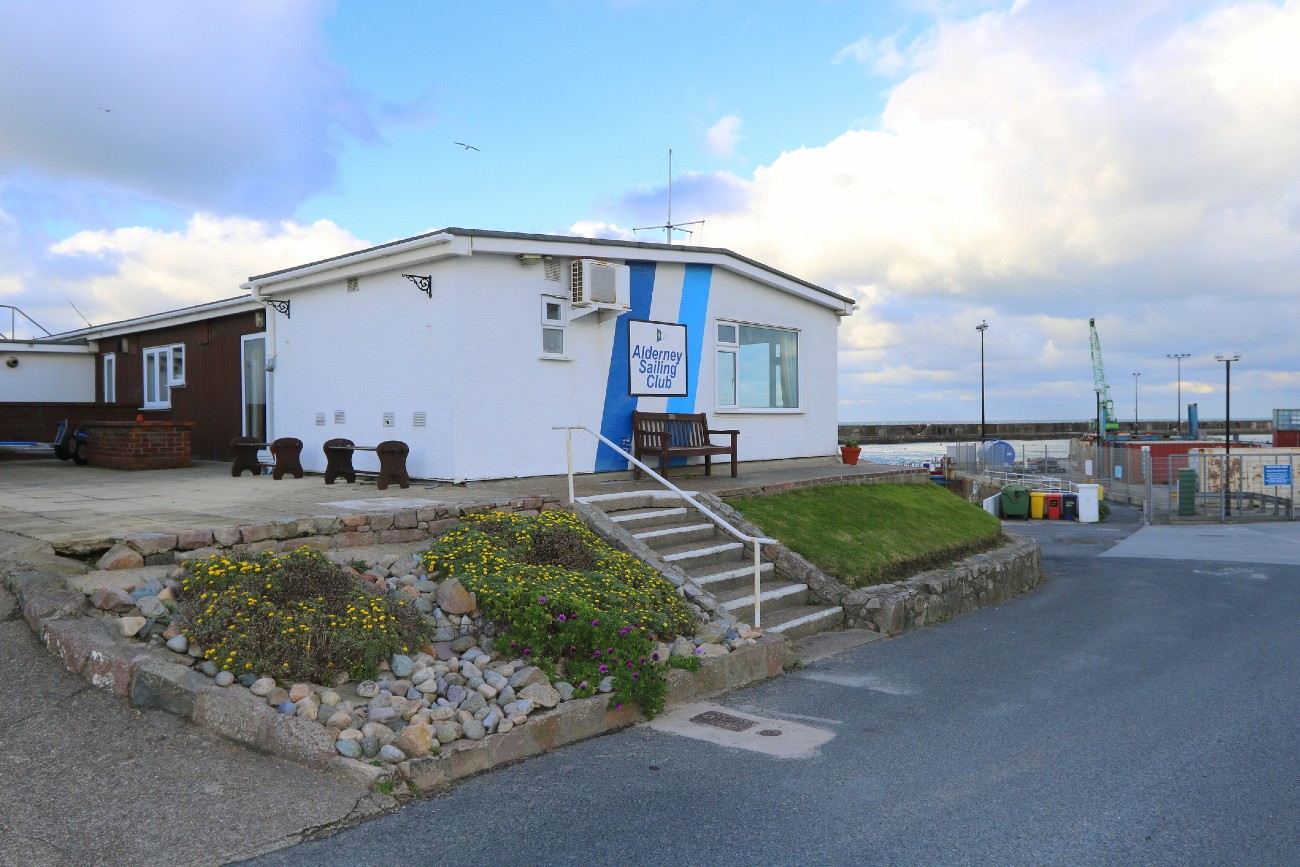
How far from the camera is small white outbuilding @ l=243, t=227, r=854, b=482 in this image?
10.7m

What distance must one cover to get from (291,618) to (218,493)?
5.41 metres

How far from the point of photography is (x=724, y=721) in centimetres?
556

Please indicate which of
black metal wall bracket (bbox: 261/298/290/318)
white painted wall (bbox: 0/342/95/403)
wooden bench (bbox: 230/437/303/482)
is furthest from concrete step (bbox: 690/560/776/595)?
white painted wall (bbox: 0/342/95/403)

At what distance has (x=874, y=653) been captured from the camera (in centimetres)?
771

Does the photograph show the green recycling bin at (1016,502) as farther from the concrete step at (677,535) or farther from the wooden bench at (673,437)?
the concrete step at (677,535)

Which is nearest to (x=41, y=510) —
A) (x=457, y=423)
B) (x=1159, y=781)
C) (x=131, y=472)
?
(x=457, y=423)

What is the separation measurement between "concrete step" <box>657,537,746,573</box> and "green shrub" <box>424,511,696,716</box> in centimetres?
79

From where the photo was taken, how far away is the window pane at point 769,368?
14.4m

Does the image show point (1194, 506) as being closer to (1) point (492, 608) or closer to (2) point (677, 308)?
(2) point (677, 308)

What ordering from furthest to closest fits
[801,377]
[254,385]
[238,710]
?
[801,377] < [254,385] < [238,710]

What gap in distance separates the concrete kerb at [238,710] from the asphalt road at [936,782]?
0.45ft

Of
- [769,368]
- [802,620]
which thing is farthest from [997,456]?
[802,620]

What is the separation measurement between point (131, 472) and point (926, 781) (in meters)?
12.7

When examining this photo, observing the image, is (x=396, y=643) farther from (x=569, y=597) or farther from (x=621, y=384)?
(x=621, y=384)
